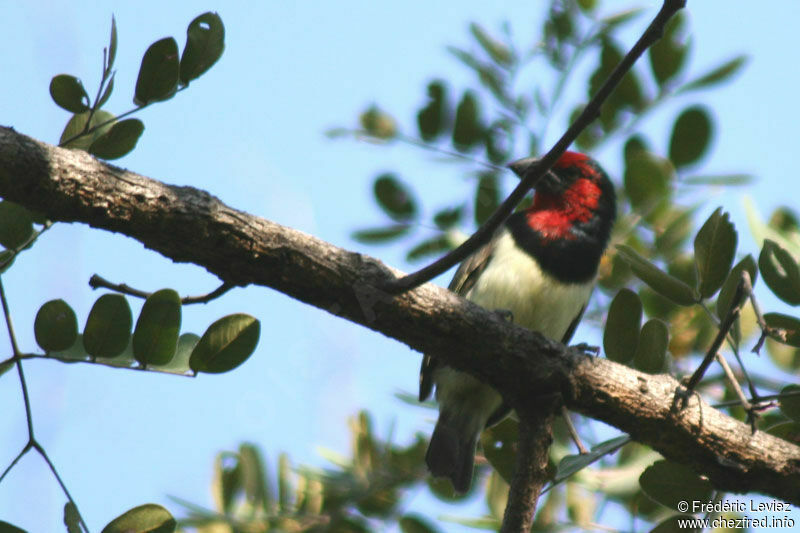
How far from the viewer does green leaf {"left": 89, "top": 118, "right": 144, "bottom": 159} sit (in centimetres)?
226

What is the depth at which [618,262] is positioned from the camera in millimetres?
3625

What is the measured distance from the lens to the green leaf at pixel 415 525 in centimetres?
312

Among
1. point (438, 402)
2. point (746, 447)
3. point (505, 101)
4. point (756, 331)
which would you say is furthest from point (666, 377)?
point (505, 101)

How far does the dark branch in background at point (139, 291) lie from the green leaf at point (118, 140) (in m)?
0.37

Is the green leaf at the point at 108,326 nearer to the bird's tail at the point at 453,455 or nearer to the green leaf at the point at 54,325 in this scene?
the green leaf at the point at 54,325

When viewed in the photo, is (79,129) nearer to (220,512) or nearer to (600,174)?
(220,512)

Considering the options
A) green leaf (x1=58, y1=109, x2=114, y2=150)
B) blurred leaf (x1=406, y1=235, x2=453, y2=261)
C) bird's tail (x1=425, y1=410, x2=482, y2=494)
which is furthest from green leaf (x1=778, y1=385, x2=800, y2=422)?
green leaf (x1=58, y1=109, x2=114, y2=150)

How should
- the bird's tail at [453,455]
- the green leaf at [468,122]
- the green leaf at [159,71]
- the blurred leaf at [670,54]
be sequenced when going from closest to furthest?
the green leaf at [159,71], the bird's tail at [453,455], the blurred leaf at [670,54], the green leaf at [468,122]

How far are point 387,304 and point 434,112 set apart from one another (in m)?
1.74

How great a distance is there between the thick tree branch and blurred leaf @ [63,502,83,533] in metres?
0.62

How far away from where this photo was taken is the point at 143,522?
1828 mm

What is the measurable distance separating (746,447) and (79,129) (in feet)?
6.67

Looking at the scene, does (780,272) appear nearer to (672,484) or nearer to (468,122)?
(672,484)

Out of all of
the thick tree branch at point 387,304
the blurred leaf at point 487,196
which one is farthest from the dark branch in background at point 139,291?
the blurred leaf at point 487,196
